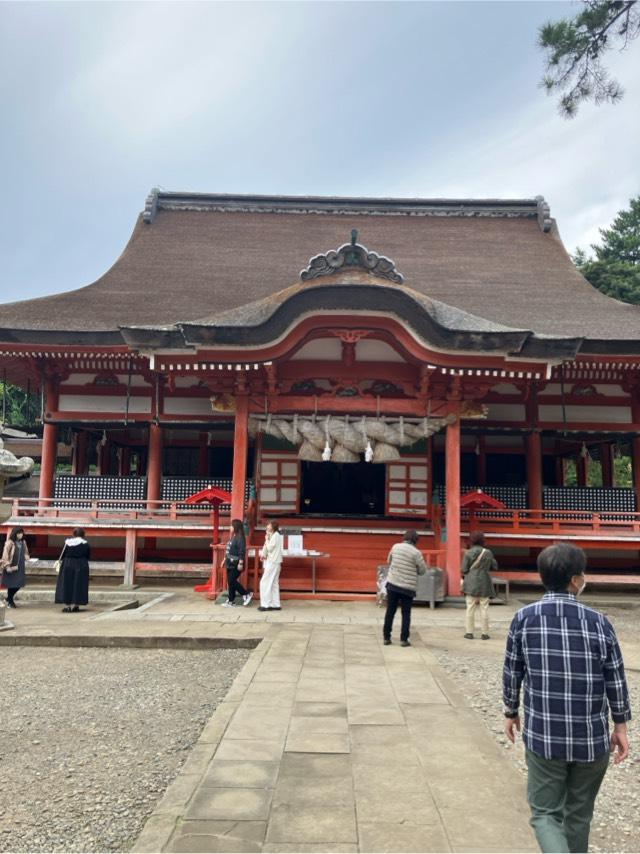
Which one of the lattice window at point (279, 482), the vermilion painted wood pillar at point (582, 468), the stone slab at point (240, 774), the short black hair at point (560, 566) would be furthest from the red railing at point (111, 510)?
the short black hair at point (560, 566)

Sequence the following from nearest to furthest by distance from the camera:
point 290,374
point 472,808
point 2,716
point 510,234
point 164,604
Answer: point 472,808 → point 2,716 → point 164,604 → point 290,374 → point 510,234

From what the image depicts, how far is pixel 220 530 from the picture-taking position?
11984 mm

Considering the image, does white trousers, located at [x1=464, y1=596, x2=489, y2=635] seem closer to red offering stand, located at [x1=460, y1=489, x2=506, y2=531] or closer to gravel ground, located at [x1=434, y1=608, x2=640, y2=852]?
gravel ground, located at [x1=434, y1=608, x2=640, y2=852]

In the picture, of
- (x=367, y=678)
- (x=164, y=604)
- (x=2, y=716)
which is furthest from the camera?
(x=164, y=604)

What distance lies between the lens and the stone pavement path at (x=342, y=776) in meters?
2.71

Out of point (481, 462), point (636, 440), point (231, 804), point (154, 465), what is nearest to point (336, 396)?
point (154, 465)

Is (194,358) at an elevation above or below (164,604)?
above

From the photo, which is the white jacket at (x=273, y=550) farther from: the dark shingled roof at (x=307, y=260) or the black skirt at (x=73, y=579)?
the dark shingled roof at (x=307, y=260)

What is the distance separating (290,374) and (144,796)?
27.8 feet

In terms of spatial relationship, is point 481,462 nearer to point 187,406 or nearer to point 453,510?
point 453,510

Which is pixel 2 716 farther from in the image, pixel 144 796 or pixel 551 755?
pixel 551 755

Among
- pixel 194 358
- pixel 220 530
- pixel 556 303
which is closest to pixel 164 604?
pixel 220 530

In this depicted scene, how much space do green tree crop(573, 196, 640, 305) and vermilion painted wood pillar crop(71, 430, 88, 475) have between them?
26.6m

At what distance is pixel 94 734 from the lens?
15.0 ft
